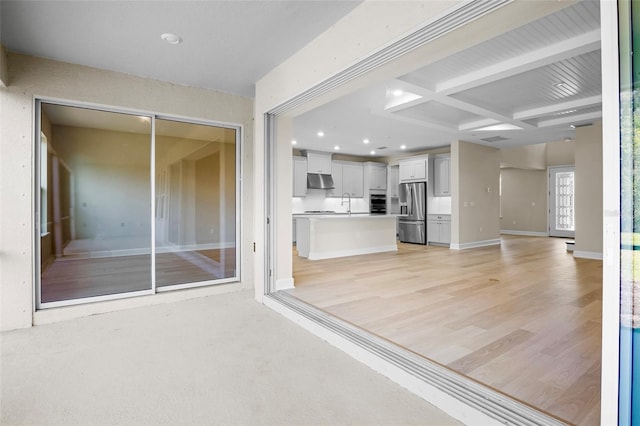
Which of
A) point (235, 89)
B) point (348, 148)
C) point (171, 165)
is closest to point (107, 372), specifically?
point (171, 165)

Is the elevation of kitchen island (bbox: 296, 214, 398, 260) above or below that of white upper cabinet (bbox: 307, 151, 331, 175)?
below

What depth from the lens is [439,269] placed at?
18.3 ft

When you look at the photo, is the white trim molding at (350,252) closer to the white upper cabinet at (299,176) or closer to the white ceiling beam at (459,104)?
the white upper cabinet at (299,176)

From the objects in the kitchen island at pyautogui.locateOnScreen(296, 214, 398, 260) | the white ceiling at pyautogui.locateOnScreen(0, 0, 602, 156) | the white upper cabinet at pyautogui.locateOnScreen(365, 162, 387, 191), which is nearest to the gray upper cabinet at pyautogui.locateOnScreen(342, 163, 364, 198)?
the white upper cabinet at pyautogui.locateOnScreen(365, 162, 387, 191)

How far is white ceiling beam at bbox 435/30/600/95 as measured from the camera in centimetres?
338

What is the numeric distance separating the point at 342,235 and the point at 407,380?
488cm

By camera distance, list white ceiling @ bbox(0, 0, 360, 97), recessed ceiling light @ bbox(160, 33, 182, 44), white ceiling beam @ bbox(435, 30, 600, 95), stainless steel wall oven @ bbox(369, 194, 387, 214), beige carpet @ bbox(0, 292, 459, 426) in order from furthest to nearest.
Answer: stainless steel wall oven @ bbox(369, 194, 387, 214)
white ceiling beam @ bbox(435, 30, 600, 95)
recessed ceiling light @ bbox(160, 33, 182, 44)
white ceiling @ bbox(0, 0, 360, 97)
beige carpet @ bbox(0, 292, 459, 426)

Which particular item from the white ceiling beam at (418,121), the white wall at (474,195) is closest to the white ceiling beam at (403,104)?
the white ceiling beam at (418,121)

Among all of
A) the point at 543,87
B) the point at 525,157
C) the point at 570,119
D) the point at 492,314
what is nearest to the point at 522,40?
the point at 543,87

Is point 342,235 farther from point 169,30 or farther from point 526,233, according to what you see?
point 526,233

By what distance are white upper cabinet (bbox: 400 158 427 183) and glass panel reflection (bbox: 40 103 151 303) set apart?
711cm

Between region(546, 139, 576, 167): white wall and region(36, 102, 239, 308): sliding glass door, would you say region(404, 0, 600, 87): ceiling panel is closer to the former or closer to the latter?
region(36, 102, 239, 308): sliding glass door

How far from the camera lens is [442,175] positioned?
9016 mm

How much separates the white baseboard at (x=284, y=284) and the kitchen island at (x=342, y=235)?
227cm
